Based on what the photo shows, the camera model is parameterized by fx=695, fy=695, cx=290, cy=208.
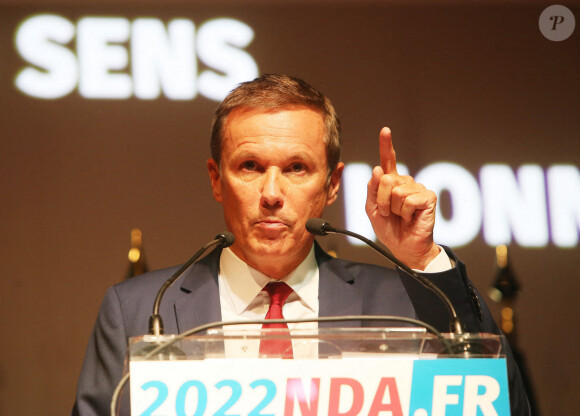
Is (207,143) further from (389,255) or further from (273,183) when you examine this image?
(389,255)

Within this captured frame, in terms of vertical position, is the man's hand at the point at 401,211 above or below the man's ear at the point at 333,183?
below

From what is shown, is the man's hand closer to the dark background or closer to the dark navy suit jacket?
the dark navy suit jacket

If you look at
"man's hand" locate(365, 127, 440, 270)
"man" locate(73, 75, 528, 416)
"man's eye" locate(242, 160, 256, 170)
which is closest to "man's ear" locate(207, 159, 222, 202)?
"man" locate(73, 75, 528, 416)

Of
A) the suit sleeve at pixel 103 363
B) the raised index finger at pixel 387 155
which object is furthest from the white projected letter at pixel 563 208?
the suit sleeve at pixel 103 363

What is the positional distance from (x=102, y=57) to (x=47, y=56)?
0.23 m

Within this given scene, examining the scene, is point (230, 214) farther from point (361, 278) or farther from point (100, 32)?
point (100, 32)

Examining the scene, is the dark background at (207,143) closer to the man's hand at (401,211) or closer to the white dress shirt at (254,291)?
the white dress shirt at (254,291)

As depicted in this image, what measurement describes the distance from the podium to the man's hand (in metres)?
0.50

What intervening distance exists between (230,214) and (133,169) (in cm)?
117

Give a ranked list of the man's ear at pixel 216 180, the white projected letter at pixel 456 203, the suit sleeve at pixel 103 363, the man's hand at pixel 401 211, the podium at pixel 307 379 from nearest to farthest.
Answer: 1. the podium at pixel 307 379
2. the man's hand at pixel 401 211
3. the suit sleeve at pixel 103 363
4. the man's ear at pixel 216 180
5. the white projected letter at pixel 456 203

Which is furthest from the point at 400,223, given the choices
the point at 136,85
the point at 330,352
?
the point at 136,85

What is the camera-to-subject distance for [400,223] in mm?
1606

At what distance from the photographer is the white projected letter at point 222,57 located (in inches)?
116

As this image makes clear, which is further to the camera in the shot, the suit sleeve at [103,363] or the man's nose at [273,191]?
the man's nose at [273,191]
